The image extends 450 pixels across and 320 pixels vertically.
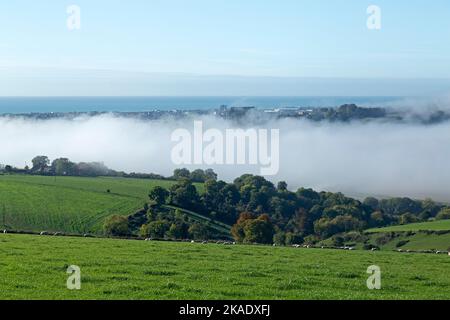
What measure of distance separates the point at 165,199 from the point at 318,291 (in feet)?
269

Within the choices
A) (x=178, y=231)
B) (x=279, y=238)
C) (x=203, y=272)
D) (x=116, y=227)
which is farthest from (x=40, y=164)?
(x=203, y=272)

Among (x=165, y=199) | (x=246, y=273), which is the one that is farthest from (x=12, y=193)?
(x=246, y=273)

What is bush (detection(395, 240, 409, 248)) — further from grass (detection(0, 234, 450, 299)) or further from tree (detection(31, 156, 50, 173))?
tree (detection(31, 156, 50, 173))

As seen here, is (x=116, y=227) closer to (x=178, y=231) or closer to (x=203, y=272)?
(x=178, y=231)

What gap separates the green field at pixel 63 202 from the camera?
7850cm

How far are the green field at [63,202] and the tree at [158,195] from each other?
150 cm

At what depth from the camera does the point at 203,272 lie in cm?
2152

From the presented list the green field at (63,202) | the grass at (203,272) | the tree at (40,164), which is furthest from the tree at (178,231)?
the tree at (40,164)

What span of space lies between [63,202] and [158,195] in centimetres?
1461

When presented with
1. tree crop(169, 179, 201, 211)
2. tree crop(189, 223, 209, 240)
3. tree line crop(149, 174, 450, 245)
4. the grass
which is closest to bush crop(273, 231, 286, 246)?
tree line crop(149, 174, 450, 245)

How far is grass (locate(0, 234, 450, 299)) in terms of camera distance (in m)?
17.8

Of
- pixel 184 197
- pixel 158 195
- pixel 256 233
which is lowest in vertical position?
pixel 184 197

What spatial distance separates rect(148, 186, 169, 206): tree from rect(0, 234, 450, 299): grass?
2628 inches

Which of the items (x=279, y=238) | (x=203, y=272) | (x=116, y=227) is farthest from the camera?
(x=279, y=238)
